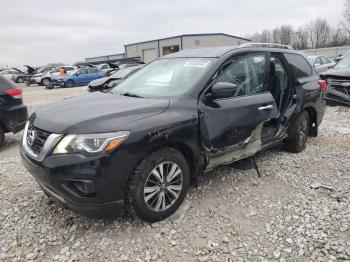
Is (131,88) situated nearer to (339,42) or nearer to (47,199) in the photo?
(47,199)

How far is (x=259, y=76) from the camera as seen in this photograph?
404cm

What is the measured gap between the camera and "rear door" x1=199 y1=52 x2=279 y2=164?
10.8 ft

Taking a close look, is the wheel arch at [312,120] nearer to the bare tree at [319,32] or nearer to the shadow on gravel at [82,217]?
the shadow on gravel at [82,217]

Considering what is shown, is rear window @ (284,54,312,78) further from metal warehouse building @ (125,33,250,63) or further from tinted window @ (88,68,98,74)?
metal warehouse building @ (125,33,250,63)

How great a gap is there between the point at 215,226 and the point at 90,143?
58.5 inches

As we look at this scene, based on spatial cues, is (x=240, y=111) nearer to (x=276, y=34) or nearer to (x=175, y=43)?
(x=175, y=43)

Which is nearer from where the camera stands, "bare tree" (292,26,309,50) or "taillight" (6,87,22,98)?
"taillight" (6,87,22,98)

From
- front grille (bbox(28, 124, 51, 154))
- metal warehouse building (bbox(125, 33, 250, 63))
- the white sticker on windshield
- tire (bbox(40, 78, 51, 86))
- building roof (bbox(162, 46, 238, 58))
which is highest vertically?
metal warehouse building (bbox(125, 33, 250, 63))

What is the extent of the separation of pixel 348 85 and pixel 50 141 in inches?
334

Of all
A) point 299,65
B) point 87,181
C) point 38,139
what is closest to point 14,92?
point 38,139

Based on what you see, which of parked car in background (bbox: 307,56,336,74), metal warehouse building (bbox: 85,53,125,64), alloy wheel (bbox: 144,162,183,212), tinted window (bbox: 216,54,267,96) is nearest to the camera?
alloy wheel (bbox: 144,162,183,212)

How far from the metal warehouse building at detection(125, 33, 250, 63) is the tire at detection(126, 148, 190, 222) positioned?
39.8 meters

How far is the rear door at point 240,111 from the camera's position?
330 centimetres

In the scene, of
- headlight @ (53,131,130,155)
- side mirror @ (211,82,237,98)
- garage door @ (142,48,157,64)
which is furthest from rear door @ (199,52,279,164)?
garage door @ (142,48,157,64)
